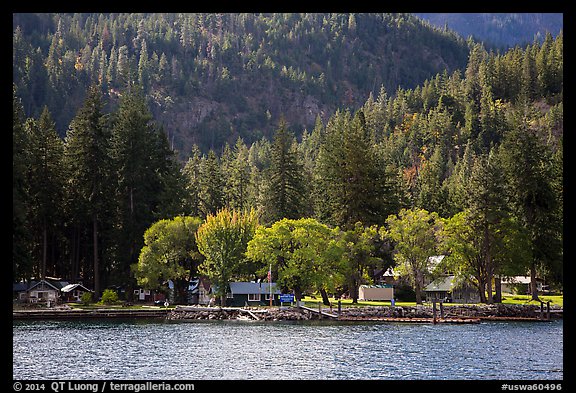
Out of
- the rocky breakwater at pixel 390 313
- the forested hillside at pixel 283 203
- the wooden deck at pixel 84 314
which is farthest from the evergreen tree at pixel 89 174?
the rocky breakwater at pixel 390 313

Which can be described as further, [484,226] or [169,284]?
[169,284]

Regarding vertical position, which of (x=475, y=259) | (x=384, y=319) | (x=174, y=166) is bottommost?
(x=384, y=319)

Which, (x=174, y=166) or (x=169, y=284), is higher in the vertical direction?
(x=174, y=166)

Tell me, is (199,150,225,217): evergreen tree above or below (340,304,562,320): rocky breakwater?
above

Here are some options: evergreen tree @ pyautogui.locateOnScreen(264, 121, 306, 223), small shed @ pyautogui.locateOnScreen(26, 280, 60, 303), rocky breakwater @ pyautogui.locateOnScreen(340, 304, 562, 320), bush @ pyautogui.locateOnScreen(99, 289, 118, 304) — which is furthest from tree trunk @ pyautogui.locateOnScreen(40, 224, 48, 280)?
rocky breakwater @ pyautogui.locateOnScreen(340, 304, 562, 320)

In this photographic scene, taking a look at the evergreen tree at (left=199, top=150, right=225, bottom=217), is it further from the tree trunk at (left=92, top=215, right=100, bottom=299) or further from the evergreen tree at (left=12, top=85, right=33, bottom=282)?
the evergreen tree at (left=12, top=85, right=33, bottom=282)

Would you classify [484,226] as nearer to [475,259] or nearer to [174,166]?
[475,259]

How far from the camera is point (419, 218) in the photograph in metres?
90.1

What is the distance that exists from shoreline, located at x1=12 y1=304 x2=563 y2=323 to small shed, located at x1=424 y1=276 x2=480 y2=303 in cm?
664

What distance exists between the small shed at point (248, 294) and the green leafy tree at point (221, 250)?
1375 millimetres

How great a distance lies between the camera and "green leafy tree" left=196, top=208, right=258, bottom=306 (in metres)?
92.1

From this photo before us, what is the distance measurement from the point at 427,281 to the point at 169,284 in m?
33.4
